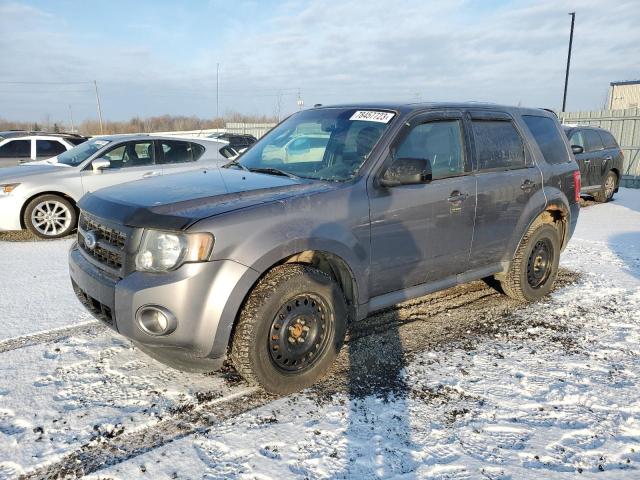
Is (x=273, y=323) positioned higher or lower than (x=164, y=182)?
lower

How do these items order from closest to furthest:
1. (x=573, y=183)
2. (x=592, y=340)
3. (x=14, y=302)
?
(x=592, y=340) < (x=14, y=302) < (x=573, y=183)

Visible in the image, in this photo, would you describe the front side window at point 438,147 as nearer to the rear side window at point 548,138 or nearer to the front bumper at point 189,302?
the rear side window at point 548,138

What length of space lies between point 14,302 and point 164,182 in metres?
2.46

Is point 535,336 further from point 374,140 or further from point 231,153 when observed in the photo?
point 231,153

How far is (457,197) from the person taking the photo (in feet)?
13.0

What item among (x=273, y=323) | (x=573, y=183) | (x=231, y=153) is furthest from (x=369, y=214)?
(x=231, y=153)

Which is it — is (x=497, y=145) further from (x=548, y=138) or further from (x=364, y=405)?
(x=364, y=405)

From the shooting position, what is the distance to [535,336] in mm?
4195

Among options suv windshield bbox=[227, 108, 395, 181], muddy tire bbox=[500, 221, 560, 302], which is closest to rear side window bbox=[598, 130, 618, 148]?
muddy tire bbox=[500, 221, 560, 302]

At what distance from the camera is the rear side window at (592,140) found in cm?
1139

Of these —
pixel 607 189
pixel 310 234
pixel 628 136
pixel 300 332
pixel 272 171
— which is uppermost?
pixel 628 136

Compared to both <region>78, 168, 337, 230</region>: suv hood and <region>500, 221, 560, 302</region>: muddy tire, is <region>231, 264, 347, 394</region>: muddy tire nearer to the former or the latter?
<region>78, 168, 337, 230</region>: suv hood

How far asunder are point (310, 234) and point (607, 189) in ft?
37.6

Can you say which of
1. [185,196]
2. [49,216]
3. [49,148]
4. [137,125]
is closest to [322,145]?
[185,196]
